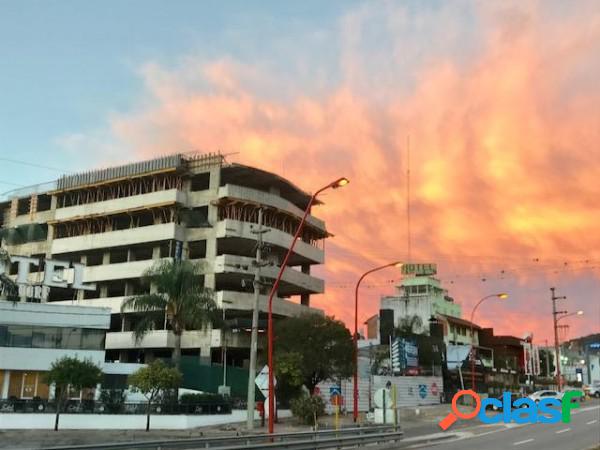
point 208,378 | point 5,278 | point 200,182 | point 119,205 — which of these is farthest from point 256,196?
point 5,278

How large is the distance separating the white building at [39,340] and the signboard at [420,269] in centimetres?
9801

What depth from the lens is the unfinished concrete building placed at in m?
70.8

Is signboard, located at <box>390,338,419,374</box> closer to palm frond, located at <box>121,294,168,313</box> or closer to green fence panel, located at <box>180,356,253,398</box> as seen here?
green fence panel, located at <box>180,356,253,398</box>

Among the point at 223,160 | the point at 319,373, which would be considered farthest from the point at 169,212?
the point at 319,373

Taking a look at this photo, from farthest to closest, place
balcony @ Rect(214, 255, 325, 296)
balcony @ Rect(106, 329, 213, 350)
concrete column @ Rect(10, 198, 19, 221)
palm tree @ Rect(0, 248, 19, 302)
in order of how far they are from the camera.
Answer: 1. concrete column @ Rect(10, 198, 19, 221)
2. balcony @ Rect(214, 255, 325, 296)
3. balcony @ Rect(106, 329, 213, 350)
4. palm tree @ Rect(0, 248, 19, 302)

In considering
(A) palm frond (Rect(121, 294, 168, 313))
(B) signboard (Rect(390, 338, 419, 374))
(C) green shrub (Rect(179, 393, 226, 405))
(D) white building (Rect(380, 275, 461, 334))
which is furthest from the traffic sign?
(D) white building (Rect(380, 275, 461, 334))

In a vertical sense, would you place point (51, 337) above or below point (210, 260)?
below

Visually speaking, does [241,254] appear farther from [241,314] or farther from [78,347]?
[78,347]

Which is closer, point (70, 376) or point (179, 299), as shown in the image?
point (70, 376)

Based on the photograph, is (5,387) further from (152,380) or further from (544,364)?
(544,364)

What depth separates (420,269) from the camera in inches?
5527

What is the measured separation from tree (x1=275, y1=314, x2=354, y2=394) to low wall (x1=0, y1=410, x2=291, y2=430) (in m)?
8.66

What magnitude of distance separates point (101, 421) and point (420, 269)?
10812 cm
